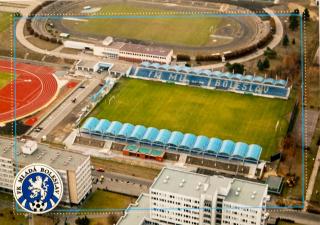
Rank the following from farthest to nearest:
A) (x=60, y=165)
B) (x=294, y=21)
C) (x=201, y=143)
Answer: (x=294, y=21) → (x=201, y=143) → (x=60, y=165)

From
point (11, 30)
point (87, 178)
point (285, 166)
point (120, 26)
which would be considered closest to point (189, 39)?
point (120, 26)

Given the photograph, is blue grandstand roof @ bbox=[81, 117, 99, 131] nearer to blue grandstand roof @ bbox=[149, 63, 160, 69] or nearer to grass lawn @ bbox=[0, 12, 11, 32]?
blue grandstand roof @ bbox=[149, 63, 160, 69]

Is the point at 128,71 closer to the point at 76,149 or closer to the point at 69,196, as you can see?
the point at 76,149

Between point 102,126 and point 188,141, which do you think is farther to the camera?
point 102,126

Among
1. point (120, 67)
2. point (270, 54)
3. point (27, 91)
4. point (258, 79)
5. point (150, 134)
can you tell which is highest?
point (270, 54)

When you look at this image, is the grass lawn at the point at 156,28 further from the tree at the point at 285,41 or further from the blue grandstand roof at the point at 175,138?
the blue grandstand roof at the point at 175,138

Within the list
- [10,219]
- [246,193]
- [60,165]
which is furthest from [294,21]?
[10,219]

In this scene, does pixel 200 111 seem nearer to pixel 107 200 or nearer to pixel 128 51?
pixel 128 51
